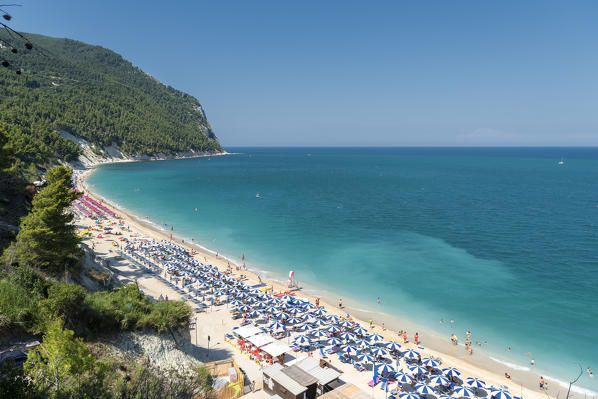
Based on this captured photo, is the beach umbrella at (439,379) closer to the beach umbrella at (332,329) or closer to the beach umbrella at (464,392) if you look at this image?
the beach umbrella at (464,392)

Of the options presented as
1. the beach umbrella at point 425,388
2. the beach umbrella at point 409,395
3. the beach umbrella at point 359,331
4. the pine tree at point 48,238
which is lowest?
A: the beach umbrella at point 425,388

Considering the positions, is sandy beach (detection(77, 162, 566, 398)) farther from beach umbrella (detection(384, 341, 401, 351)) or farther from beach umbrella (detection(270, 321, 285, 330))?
beach umbrella (detection(270, 321, 285, 330))

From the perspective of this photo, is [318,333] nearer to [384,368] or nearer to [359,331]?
[359,331]

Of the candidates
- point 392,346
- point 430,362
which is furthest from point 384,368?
point 430,362

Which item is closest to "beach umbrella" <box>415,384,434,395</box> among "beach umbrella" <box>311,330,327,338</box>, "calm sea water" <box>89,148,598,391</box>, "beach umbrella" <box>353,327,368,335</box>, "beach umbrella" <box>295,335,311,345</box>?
"beach umbrella" <box>353,327,368,335</box>

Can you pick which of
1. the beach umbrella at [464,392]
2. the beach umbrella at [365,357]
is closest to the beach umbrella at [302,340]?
the beach umbrella at [365,357]

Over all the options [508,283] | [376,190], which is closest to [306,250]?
[508,283]

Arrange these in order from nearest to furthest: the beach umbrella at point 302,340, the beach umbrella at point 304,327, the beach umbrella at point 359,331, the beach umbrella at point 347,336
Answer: the beach umbrella at point 302,340 < the beach umbrella at point 347,336 < the beach umbrella at point 359,331 < the beach umbrella at point 304,327

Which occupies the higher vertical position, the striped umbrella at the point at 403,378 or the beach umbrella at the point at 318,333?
the striped umbrella at the point at 403,378
